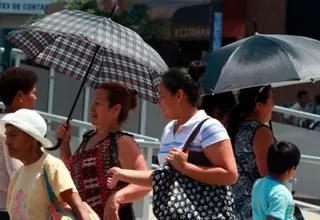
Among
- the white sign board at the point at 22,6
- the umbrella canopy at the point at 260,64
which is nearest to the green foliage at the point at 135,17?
the white sign board at the point at 22,6

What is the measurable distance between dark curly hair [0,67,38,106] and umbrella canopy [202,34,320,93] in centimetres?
106

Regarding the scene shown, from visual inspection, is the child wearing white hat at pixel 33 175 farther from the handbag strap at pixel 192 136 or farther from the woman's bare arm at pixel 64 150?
the woman's bare arm at pixel 64 150

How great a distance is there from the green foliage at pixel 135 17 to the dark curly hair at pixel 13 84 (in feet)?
43.1

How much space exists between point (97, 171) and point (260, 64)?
1.28 m

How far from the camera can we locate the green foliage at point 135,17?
18.6 m

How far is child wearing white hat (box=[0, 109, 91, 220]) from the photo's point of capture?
419cm

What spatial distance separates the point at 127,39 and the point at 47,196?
1446mm

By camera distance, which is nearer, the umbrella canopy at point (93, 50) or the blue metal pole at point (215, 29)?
the umbrella canopy at point (93, 50)

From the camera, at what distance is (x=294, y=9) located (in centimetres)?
2044

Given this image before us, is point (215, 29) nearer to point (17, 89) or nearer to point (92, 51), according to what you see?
point (92, 51)

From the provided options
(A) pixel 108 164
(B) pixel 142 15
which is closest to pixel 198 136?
(A) pixel 108 164

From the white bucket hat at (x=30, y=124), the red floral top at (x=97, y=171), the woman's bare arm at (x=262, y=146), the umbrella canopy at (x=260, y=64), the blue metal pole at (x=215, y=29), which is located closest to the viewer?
the white bucket hat at (x=30, y=124)

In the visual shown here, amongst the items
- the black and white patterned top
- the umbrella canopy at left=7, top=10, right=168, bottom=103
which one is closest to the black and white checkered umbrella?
the umbrella canopy at left=7, top=10, right=168, bottom=103

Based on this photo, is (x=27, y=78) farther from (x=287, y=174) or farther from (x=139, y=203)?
(x=139, y=203)
